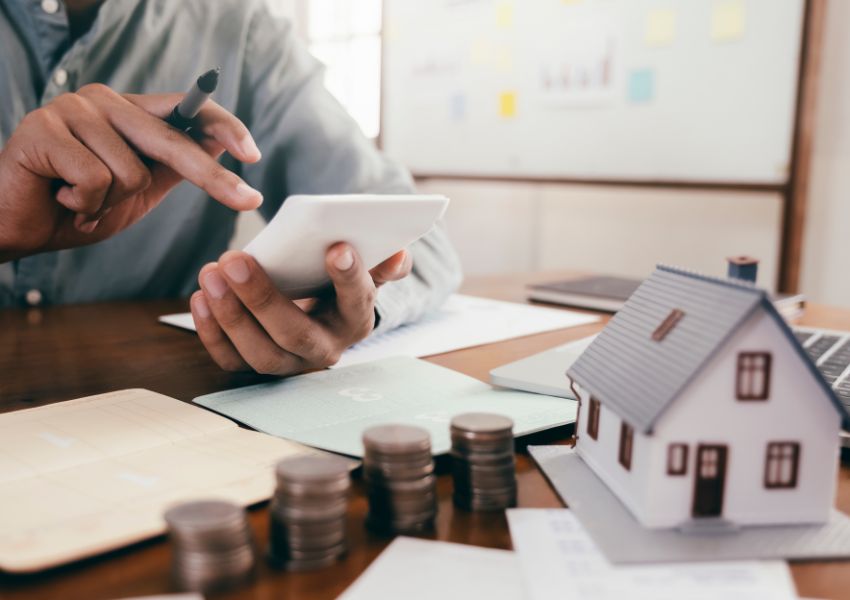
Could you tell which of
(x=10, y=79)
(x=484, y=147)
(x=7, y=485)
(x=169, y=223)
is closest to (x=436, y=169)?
(x=484, y=147)

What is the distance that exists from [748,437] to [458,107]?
7.28 ft

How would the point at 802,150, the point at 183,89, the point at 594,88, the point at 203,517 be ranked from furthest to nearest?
the point at 594,88
the point at 802,150
the point at 183,89
the point at 203,517

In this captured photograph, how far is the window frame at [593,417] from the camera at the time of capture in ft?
1.44

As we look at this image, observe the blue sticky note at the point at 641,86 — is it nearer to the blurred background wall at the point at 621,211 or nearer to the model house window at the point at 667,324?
the blurred background wall at the point at 621,211

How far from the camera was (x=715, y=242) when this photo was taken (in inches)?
78.4

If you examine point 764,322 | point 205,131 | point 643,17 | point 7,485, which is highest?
point 643,17

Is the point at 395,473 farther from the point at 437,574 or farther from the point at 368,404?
the point at 368,404

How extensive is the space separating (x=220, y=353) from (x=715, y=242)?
1639 millimetres

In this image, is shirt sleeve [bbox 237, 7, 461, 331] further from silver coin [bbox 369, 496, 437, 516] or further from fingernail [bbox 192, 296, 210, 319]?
silver coin [bbox 369, 496, 437, 516]

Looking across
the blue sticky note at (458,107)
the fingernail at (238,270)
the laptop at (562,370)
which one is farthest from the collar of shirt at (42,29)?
the blue sticky note at (458,107)

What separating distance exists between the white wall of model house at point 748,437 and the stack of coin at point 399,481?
102mm

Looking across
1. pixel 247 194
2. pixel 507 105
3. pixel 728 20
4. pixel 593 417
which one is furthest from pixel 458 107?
pixel 593 417

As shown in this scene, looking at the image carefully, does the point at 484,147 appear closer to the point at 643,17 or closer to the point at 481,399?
the point at 643,17

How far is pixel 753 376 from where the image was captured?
1.17 ft
